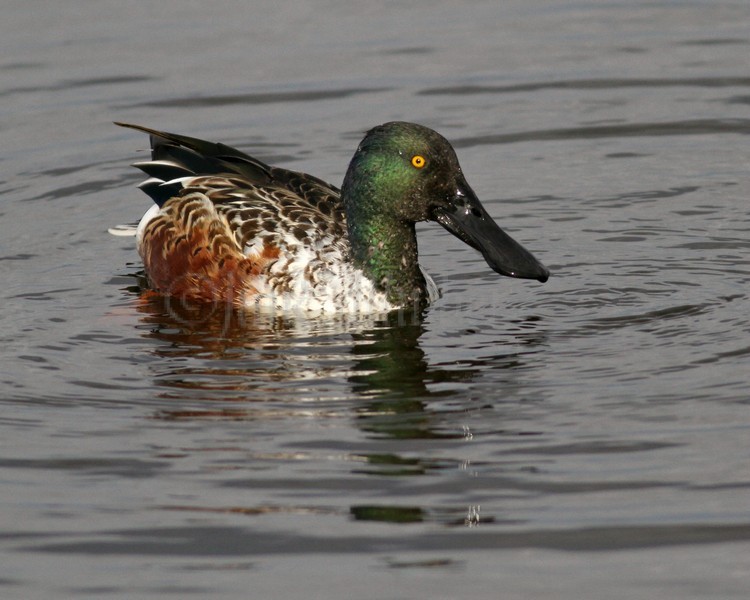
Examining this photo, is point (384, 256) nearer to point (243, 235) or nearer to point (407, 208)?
point (407, 208)

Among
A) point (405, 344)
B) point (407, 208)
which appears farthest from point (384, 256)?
point (405, 344)

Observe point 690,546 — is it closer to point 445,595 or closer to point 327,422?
point 445,595

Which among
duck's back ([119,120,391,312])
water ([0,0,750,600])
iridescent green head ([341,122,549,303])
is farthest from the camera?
duck's back ([119,120,391,312])

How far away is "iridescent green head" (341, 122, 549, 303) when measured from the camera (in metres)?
9.51

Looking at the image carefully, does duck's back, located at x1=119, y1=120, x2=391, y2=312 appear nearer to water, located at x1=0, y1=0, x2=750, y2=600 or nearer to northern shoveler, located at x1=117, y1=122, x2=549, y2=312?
northern shoveler, located at x1=117, y1=122, x2=549, y2=312

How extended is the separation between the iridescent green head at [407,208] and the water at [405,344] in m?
0.37

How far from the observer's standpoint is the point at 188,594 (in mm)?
5930

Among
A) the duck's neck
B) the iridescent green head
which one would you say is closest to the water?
the duck's neck

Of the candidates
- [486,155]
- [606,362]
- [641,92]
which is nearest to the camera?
[606,362]

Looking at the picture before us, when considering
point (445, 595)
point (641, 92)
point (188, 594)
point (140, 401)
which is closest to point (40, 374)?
point (140, 401)

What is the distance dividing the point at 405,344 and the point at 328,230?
1.27m

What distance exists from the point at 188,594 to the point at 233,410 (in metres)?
2.00

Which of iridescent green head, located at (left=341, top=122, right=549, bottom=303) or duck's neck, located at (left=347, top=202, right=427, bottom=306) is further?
duck's neck, located at (left=347, top=202, right=427, bottom=306)

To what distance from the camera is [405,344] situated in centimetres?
916
